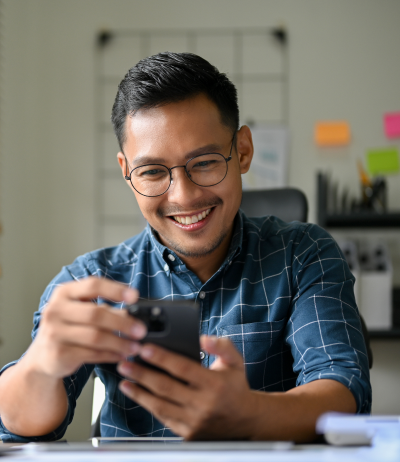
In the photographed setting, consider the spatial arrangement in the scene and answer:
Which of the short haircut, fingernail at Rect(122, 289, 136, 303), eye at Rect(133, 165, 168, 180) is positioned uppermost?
the short haircut

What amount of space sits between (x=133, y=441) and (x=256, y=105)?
189 cm

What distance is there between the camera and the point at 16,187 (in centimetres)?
227

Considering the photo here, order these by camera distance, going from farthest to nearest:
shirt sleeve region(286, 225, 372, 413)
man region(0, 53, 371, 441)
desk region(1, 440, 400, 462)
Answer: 1. shirt sleeve region(286, 225, 372, 413)
2. man region(0, 53, 371, 441)
3. desk region(1, 440, 400, 462)

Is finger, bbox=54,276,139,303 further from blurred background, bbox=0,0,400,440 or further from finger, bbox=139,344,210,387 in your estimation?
blurred background, bbox=0,0,400,440

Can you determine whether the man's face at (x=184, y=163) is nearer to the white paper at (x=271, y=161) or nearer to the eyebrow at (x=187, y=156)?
the eyebrow at (x=187, y=156)

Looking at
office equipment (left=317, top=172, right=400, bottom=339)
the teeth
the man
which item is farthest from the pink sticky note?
the teeth

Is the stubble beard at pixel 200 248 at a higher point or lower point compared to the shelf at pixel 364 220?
lower

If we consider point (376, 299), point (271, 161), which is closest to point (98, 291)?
point (376, 299)

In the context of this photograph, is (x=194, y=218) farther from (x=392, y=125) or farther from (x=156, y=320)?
(x=392, y=125)

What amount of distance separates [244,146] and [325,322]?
444mm

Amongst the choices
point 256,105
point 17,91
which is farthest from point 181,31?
point 17,91

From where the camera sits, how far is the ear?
3.77 feet

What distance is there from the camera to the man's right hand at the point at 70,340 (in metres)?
0.62

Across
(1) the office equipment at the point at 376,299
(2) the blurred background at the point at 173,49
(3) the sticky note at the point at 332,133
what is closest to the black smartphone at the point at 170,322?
(1) the office equipment at the point at 376,299
